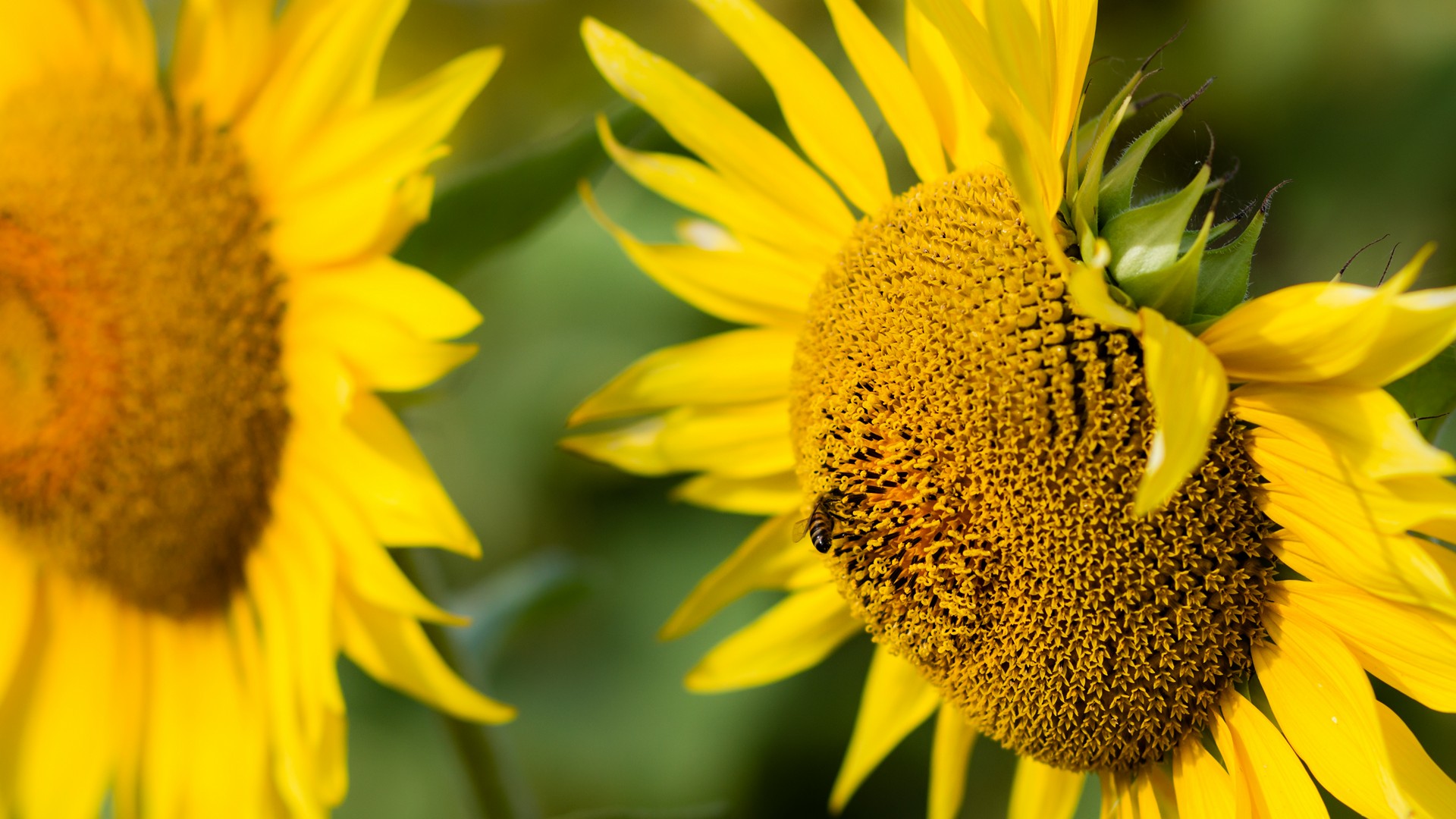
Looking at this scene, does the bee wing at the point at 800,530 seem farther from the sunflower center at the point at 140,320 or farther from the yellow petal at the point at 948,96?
the sunflower center at the point at 140,320

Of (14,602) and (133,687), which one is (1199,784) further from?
(14,602)

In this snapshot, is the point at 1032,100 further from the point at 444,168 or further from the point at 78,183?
the point at 444,168

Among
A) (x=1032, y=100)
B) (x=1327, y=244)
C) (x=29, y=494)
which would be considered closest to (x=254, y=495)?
(x=29, y=494)

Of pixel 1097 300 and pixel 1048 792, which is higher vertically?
pixel 1097 300

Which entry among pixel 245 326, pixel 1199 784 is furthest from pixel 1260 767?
pixel 245 326

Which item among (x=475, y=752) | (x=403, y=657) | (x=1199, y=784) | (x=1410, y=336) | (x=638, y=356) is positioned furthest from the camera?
(x=638, y=356)

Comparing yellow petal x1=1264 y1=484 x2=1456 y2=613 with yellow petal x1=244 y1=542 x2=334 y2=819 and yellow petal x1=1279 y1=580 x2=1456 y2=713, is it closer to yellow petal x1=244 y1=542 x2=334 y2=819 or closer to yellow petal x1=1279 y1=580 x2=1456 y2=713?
yellow petal x1=1279 y1=580 x2=1456 y2=713

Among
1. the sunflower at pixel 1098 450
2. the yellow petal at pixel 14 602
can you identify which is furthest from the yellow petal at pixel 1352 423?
the yellow petal at pixel 14 602

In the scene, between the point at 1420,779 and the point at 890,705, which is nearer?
the point at 1420,779
